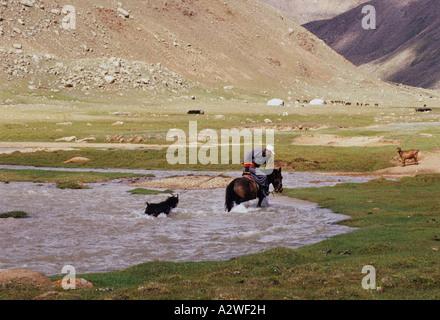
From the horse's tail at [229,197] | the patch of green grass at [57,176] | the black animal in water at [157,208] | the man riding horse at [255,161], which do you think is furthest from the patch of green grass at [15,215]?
the patch of green grass at [57,176]

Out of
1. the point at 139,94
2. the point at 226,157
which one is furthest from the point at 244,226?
the point at 139,94

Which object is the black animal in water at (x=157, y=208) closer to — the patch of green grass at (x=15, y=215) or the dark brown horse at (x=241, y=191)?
the dark brown horse at (x=241, y=191)

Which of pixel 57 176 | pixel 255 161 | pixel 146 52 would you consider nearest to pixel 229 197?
pixel 255 161

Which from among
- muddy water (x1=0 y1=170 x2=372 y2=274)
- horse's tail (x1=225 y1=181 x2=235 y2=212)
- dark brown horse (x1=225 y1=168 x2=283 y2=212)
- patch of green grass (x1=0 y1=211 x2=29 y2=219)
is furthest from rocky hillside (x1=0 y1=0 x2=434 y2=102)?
dark brown horse (x1=225 y1=168 x2=283 y2=212)

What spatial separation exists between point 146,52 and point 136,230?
471ft

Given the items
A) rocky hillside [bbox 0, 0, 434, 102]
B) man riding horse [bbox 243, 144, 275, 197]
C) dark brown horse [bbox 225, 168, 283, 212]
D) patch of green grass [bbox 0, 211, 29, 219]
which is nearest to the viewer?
dark brown horse [bbox 225, 168, 283, 212]

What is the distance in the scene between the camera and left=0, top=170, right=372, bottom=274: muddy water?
17.2 meters

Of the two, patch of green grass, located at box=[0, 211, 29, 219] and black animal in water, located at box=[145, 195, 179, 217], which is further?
patch of green grass, located at box=[0, 211, 29, 219]

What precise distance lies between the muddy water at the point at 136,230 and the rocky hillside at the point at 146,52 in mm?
103586

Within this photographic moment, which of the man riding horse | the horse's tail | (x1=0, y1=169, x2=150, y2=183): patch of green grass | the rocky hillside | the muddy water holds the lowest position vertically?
the muddy water

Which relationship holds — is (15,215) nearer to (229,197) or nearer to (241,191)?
(229,197)

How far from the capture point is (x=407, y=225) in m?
19.2

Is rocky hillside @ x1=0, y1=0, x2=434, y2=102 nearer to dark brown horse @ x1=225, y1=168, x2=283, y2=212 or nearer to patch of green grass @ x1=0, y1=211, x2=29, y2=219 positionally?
patch of green grass @ x1=0, y1=211, x2=29, y2=219

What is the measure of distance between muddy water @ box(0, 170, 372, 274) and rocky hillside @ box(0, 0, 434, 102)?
103586 millimetres
